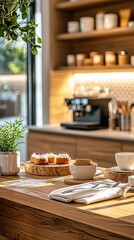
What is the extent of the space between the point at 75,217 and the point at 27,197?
321 millimetres

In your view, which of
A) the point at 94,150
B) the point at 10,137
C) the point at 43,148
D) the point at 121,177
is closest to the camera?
the point at 121,177

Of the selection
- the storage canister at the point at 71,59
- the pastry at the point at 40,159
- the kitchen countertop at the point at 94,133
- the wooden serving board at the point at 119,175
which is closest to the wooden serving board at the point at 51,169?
the pastry at the point at 40,159

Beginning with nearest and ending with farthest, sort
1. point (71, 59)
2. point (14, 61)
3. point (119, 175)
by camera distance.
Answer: point (119, 175) < point (71, 59) < point (14, 61)

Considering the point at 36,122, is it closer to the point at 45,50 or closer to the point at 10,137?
the point at 45,50

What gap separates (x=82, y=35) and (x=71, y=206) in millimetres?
3572

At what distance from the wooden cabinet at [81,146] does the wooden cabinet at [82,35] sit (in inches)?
33.8

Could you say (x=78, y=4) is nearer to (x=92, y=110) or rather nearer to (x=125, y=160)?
(x=92, y=110)

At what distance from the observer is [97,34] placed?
5105mm

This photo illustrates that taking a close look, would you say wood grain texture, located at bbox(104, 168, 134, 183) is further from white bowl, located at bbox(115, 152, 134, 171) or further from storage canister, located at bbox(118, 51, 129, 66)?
storage canister, located at bbox(118, 51, 129, 66)

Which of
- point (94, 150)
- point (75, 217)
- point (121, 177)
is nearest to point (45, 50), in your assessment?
point (94, 150)

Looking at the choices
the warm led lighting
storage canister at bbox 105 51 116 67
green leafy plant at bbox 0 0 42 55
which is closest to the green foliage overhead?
the warm led lighting

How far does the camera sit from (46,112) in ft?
18.5

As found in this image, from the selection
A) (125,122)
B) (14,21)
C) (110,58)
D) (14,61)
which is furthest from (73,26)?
(14,21)

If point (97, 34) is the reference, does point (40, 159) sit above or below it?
below
